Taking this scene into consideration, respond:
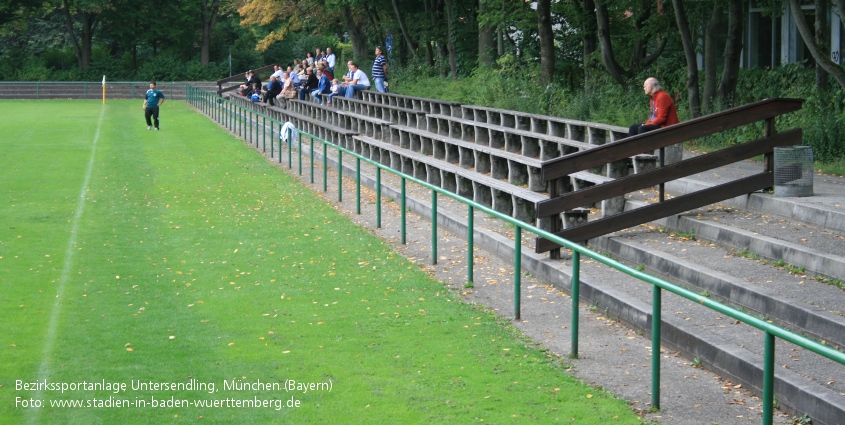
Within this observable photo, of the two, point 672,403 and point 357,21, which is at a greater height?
point 357,21

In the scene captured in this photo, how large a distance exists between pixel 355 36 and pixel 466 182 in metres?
37.1

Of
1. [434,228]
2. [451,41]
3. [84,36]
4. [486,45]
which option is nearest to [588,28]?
[486,45]

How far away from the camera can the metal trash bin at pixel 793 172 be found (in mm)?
12852

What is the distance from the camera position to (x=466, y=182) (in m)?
18.3

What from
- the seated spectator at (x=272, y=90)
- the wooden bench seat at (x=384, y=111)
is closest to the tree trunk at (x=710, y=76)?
the wooden bench seat at (x=384, y=111)

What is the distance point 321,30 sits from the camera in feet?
193

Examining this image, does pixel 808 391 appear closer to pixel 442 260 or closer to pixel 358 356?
pixel 358 356

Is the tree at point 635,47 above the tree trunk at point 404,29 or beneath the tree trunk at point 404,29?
beneath

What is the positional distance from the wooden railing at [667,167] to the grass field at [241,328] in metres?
1.95

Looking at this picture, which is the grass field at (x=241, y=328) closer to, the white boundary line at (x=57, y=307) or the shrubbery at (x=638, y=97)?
the white boundary line at (x=57, y=307)

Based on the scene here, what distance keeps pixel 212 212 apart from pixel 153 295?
6545 millimetres

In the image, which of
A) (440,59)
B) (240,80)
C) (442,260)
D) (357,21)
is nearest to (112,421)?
→ (442,260)

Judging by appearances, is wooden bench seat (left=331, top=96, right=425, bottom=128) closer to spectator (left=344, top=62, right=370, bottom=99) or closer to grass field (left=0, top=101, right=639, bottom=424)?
spectator (left=344, top=62, right=370, bottom=99)

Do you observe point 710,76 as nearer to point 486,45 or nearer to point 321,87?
point 486,45
